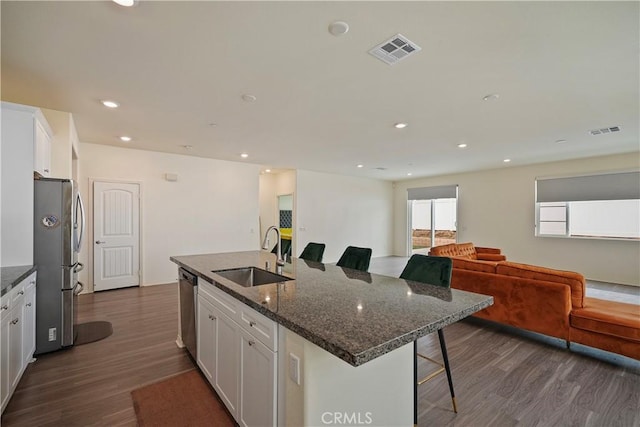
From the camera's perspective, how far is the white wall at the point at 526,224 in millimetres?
5723

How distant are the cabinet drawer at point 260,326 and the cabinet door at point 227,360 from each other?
141mm

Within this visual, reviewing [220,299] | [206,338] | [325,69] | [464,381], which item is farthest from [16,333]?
[464,381]

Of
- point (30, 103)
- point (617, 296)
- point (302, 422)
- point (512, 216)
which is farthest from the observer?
point (512, 216)

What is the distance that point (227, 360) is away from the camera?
1867mm

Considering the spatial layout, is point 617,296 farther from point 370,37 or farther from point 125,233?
point 125,233

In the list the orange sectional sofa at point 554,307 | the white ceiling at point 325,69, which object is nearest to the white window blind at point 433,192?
the white ceiling at point 325,69

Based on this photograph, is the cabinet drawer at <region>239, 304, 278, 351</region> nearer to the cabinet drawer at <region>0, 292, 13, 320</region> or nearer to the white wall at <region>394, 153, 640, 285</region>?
the cabinet drawer at <region>0, 292, 13, 320</region>

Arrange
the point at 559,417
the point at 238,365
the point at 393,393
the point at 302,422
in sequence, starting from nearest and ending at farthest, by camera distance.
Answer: the point at 302,422, the point at 393,393, the point at 238,365, the point at 559,417

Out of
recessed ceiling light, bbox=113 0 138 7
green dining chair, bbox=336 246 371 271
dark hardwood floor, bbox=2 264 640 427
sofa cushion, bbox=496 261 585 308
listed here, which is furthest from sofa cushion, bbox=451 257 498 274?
recessed ceiling light, bbox=113 0 138 7

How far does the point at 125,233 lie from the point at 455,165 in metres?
7.18

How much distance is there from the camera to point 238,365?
172cm

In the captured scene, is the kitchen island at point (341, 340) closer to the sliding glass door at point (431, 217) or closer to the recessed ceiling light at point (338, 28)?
the recessed ceiling light at point (338, 28)

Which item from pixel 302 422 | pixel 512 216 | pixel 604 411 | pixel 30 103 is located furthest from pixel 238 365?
pixel 512 216

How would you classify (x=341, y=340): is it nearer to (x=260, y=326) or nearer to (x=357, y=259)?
(x=260, y=326)
